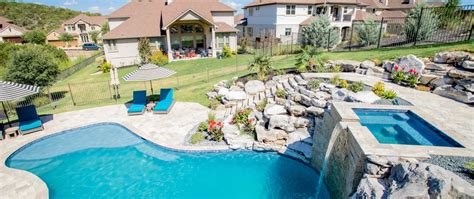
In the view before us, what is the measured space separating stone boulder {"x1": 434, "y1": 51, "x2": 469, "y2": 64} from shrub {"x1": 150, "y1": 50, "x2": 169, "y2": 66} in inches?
925

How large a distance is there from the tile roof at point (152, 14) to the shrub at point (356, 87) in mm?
21350

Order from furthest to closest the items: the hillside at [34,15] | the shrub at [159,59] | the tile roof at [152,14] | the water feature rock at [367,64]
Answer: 1. the hillside at [34,15]
2. the tile roof at [152,14]
3. the shrub at [159,59]
4. the water feature rock at [367,64]

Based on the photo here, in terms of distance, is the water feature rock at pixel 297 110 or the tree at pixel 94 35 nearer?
the water feature rock at pixel 297 110

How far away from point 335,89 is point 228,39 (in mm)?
22866

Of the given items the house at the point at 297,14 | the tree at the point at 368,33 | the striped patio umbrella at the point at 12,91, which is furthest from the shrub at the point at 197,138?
the house at the point at 297,14

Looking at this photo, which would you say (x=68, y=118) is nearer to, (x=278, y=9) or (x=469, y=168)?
(x=469, y=168)

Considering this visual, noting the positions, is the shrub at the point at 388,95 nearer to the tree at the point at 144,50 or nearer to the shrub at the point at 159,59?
the shrub at the point at 159,59

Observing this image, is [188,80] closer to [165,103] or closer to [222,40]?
[165,103]

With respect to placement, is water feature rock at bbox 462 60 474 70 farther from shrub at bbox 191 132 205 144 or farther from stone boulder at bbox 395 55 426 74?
shrub at bbox 191 132 205 144

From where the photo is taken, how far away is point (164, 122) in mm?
12016

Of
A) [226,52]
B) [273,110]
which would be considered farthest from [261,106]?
[226,52]

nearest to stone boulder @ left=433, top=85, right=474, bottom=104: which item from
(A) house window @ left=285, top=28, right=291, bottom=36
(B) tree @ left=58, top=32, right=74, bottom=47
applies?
(A) house window @ left=285, top=28, right=291, bottom=36

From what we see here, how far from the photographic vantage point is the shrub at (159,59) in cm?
2694

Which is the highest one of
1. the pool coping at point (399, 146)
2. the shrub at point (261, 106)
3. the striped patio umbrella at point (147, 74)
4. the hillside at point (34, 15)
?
the hillside at point (34, 15)
